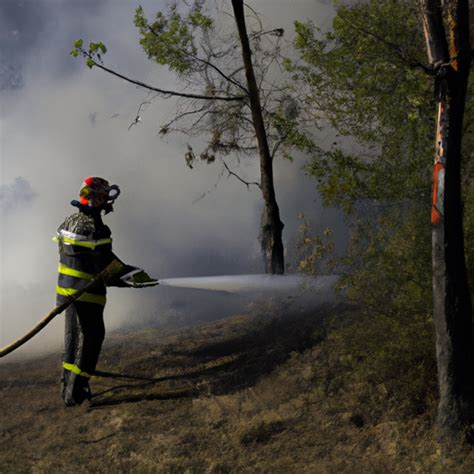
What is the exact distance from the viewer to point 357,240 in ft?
28.2

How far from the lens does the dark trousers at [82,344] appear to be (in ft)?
26.2

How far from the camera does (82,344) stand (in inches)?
317

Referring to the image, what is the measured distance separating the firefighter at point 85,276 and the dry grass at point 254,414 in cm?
66

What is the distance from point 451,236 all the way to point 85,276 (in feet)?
16.0

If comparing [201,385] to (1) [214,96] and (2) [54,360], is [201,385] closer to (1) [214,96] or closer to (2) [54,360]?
(2) [54,360]

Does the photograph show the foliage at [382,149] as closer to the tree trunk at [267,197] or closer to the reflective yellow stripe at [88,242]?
the tree trunk at [267,197]

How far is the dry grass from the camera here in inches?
257

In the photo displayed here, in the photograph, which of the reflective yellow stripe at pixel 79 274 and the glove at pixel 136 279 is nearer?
the glove at pixel 136 279

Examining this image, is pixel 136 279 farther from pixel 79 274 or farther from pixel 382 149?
pixel 382 149

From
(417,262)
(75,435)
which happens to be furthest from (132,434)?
(417,262)

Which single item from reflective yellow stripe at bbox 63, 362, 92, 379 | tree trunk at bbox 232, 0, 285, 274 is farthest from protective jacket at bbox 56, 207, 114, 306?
tree trunk at bbox 232, 0, 285, 274

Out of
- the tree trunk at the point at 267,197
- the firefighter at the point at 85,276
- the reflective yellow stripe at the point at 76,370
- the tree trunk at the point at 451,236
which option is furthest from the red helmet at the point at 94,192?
the tree trunk at the point at 267,197

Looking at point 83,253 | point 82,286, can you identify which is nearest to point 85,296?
point 82,286

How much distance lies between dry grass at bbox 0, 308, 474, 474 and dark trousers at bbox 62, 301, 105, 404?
365 mm
